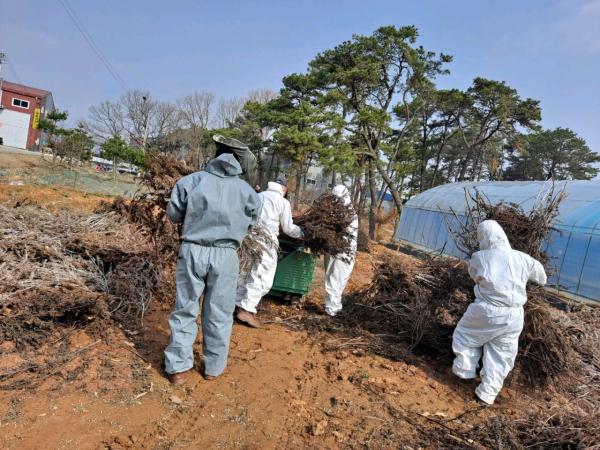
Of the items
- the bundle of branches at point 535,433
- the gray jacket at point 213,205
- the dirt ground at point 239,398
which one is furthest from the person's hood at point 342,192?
the bundle of branches at point 535,433

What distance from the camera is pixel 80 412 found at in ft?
8.34

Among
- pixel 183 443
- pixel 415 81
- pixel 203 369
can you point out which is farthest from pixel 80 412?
pixel 415 81

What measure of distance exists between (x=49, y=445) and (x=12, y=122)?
47.8 metres

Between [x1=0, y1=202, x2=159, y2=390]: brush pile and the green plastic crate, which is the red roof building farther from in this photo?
the green plastic crate

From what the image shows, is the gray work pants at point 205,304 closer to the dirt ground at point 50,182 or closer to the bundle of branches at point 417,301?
the bundle of branches at point 417,301

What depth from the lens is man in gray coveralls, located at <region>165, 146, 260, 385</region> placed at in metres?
3.09

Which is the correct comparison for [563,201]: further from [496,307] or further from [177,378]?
[177,378]

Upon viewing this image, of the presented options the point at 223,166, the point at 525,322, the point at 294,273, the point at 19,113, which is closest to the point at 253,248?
the point at 294,273

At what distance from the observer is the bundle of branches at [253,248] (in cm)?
459

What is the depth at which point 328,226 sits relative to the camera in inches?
207

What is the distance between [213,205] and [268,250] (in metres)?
1.83

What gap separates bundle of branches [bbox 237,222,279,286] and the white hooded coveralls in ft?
0.15

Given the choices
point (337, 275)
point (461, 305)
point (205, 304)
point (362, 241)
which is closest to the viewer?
point (205, 304)

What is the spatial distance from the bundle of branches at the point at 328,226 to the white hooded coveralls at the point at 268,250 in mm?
224
